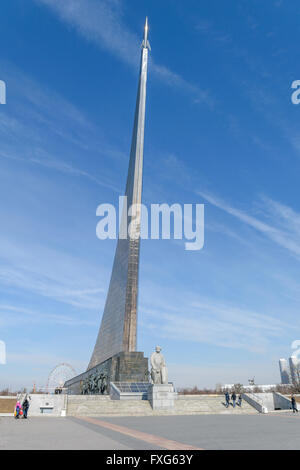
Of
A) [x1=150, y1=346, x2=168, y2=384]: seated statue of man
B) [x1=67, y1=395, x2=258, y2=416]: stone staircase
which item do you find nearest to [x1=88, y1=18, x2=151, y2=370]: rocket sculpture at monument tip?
[x1=150, y1=346, x2=168, y2=384]: seated statue of man

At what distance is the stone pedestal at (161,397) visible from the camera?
17016mm

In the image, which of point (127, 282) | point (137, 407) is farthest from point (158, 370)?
point (127, 282)

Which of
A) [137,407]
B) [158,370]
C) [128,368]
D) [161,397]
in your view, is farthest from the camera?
[128,368]

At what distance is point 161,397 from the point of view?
17266mm

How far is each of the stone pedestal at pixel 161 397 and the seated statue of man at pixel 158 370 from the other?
0.65 m

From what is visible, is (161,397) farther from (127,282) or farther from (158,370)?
(127,282)

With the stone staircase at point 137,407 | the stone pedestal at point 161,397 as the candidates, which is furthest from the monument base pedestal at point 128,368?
the stone pedestal at point 161,397

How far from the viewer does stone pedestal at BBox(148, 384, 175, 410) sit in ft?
55.8

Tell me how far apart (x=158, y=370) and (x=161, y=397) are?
1.56 metres

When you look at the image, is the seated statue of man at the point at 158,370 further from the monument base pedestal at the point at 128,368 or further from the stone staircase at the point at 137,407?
the monument base pedestal at the point at 128,368

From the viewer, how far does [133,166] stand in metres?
34.4
